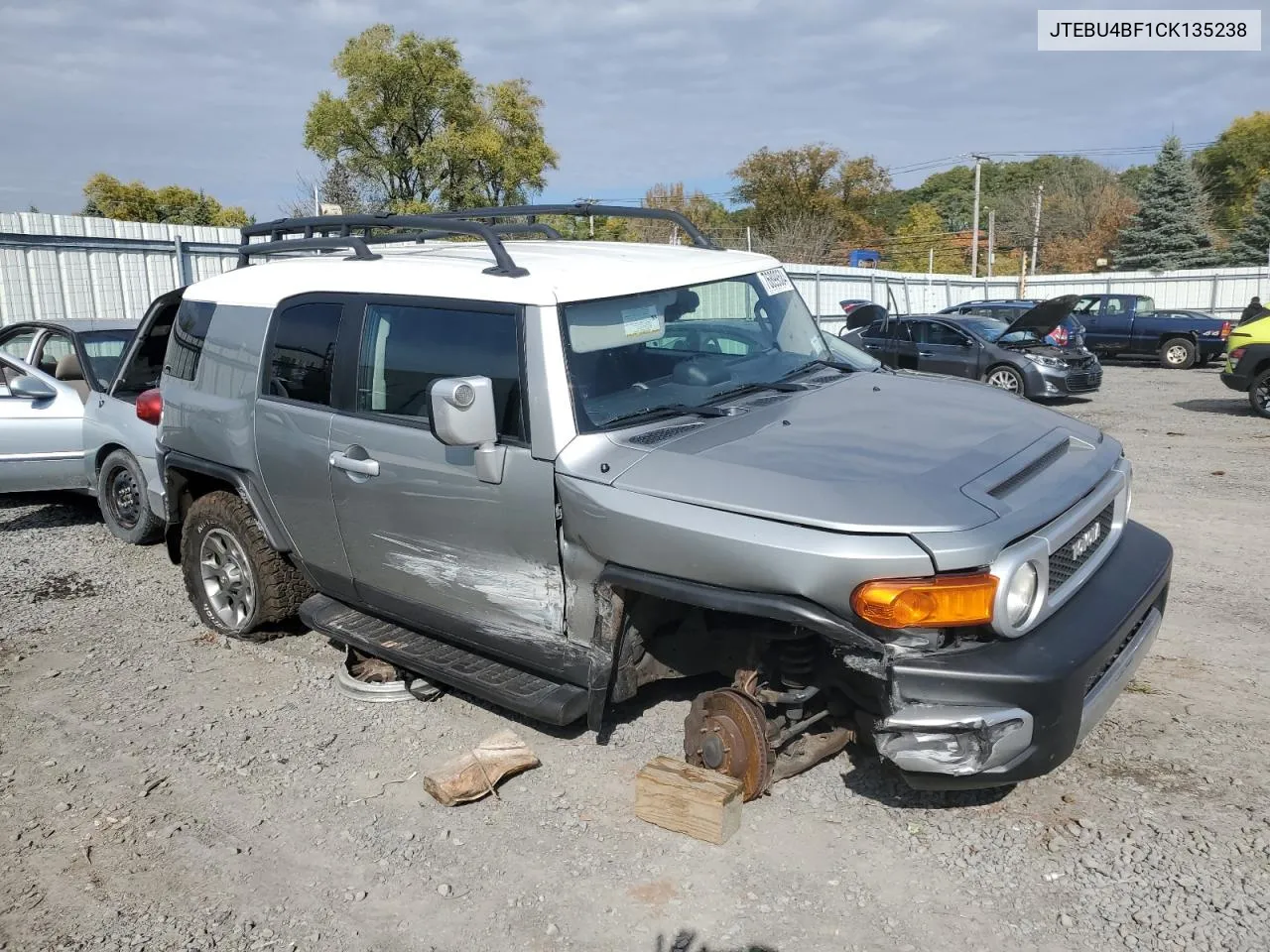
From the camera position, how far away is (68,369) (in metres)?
8.27

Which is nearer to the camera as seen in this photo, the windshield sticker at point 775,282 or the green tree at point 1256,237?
the windshield sticker at point 775,282

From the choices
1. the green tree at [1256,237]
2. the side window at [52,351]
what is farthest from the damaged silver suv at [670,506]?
the green tree at [1256,237]

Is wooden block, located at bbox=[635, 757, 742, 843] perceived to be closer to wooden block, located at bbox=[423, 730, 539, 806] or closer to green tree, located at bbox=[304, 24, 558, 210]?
wooden block, located at bbox=[423, 730, 539, 806]

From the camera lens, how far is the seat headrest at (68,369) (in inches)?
325

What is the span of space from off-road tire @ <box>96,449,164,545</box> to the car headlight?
6172 millimetres

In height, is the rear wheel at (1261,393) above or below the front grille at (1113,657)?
below

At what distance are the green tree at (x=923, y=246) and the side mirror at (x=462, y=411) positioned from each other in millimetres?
60342

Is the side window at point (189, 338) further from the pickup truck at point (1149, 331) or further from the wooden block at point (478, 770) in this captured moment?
the pickup truck at point (1149, 331)

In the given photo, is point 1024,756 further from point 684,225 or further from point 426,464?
point 684,225

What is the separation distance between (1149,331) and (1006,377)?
8573mm

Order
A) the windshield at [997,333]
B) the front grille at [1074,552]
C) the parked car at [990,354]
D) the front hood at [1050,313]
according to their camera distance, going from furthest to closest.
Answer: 1. the windshield at [997,333]
2. the parked car at [990,354]
3. the front hood at [1050,313]
4. the front grille at [1074,552]

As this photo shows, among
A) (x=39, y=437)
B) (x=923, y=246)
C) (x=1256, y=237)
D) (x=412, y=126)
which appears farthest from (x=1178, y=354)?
(x=923, y=246)

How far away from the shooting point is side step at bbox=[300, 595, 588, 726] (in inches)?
146

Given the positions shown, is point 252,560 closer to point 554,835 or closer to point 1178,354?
point 554,835
